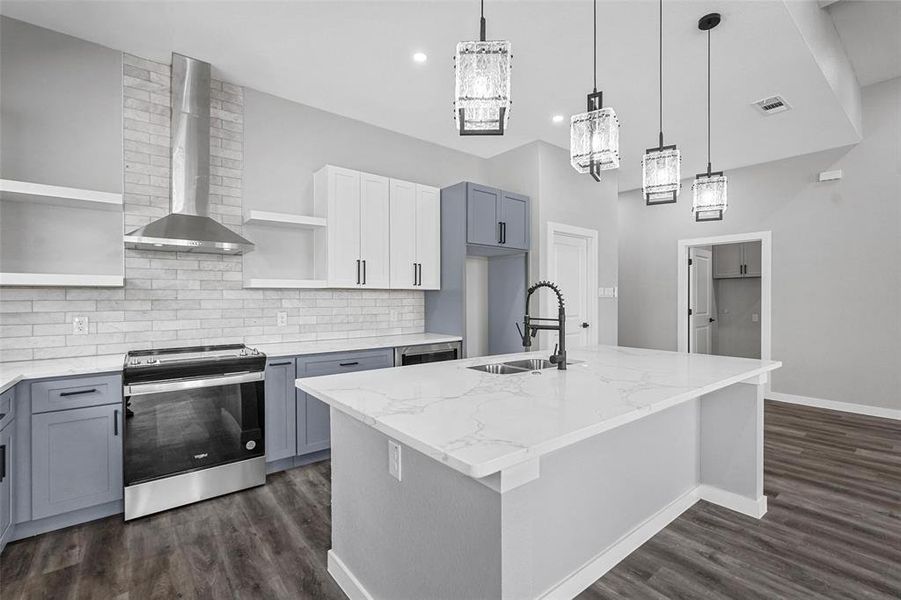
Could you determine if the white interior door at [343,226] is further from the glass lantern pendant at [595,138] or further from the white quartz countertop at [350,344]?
the glass lantern pendant at [595,138]

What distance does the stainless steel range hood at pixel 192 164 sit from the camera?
298cm

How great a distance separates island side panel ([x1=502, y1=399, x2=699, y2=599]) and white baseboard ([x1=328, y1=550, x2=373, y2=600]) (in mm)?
712

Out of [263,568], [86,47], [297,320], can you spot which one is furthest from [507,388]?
[86,47]

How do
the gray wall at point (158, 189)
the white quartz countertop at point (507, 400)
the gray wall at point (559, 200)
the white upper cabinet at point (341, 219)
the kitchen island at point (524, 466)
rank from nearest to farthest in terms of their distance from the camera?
the white quartz countertop at point (507, 400)
the kitchen island at point (524, 466)
the gray wall at point (158, 189)
the white upper cabinet at point (341, 219)
the gray wall at point (559, 200)

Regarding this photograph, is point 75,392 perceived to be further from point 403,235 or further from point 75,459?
point 403,235

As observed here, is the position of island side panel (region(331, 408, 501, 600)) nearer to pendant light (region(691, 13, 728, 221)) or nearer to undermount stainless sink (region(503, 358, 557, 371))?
undermount stainless sink (region(503, 358, 557, 371))

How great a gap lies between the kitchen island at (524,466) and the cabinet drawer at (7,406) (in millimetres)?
1496

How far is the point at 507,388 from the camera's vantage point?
182 centimetres

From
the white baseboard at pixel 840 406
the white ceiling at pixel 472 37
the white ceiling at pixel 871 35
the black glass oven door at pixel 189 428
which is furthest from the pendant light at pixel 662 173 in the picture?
the white baseboard at pixel 840 406

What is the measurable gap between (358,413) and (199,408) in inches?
72.5

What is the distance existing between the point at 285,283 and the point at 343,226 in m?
0.67

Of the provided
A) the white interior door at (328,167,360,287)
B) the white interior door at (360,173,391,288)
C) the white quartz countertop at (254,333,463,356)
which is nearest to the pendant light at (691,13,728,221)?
the white quartz countertop at (254,333,463,356)

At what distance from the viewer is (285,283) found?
354cm

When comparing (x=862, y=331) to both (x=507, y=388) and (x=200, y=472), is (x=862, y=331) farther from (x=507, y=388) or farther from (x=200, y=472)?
(x=200, y=472)
